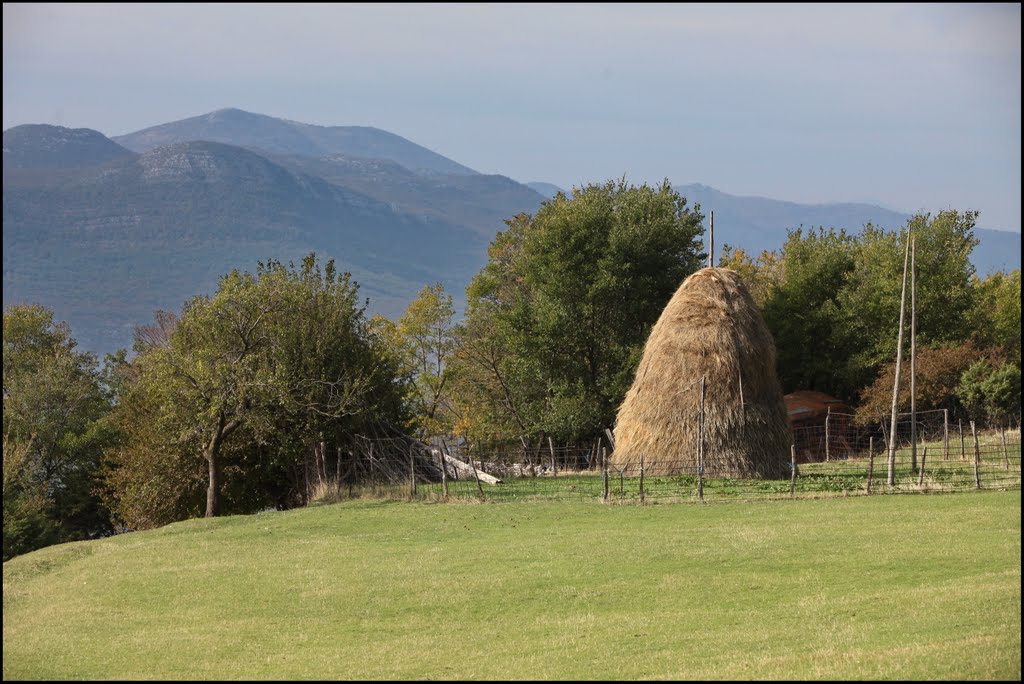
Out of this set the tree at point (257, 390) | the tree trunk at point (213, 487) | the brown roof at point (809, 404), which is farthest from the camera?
the brown roof at point (809, 404)

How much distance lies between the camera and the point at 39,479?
44125mm

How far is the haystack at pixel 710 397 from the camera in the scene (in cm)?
2867

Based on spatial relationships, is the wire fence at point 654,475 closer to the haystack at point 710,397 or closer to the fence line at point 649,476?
the fence line at point 649,476

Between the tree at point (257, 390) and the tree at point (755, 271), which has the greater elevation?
the tree at point (755, 271)

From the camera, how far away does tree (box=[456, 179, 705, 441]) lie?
40.8m

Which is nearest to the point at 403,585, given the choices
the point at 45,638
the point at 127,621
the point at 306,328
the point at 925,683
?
the point at 127,621

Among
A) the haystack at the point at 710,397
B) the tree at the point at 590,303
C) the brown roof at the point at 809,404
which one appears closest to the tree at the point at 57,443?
the tree at the point at 590,303

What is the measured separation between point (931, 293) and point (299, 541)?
100 ft

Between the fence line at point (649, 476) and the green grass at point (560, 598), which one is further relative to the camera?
the fence line at point (649, 476)

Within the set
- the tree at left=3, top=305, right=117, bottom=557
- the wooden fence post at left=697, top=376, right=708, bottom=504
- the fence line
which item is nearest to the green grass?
the wooden fence post at left=697, top=376, right=708, bottom=504

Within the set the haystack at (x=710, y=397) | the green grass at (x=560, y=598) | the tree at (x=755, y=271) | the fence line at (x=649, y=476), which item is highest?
the tree at (x=755, y=271)

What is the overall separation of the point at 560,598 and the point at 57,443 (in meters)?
34.3

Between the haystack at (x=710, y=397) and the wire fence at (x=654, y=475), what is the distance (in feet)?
1.04

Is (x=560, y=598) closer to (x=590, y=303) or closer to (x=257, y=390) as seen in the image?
(x=257, y=390)
